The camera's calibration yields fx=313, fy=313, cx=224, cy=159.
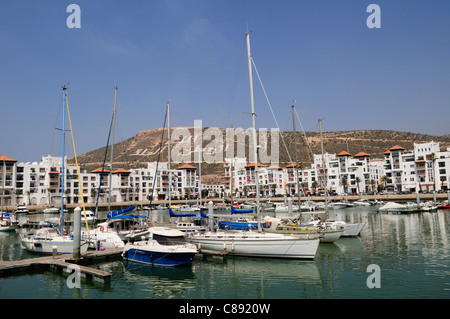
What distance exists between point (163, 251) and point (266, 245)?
818cm

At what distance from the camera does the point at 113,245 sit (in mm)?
30672

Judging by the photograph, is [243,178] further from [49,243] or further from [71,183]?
[49,243]

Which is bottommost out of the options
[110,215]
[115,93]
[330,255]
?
[330,255]

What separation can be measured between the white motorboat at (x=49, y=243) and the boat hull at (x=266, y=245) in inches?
482

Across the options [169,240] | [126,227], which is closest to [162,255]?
[169,240]

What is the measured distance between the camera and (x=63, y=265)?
22.9 meters

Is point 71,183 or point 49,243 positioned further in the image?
point 71,183

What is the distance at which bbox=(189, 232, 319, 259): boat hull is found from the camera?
24.8m

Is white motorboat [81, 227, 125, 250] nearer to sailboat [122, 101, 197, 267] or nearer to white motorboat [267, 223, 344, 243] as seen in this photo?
sailboat [122, 101, 197, 267]

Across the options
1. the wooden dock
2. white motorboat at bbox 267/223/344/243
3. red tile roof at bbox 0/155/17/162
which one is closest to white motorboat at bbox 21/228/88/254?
the wooden dock
